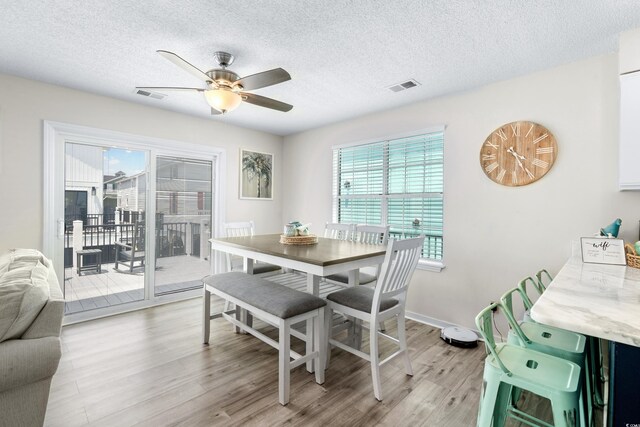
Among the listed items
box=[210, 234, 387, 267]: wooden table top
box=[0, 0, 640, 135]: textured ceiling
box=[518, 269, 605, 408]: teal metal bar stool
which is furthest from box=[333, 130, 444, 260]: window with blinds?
box=[518, 269, 605, 408]: teal metal bar stool

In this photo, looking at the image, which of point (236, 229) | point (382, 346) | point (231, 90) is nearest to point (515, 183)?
point (382, 346)

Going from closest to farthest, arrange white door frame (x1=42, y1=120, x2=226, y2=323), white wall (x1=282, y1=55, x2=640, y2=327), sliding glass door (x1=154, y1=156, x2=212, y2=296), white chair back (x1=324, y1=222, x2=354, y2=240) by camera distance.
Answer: white wall (x1=282, y1=55, x2=640, y2=327), white door frame (x1=42, y1=120, x2=226, y2=323), white chair back (x1=324, y1=222, x2=354, y2=240), sliding glass door (x1=154, y1=156, x2=212, y2=296)

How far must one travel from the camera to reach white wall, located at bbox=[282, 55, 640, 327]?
7.60ft

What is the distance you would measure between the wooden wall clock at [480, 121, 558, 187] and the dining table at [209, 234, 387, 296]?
4.58 feet

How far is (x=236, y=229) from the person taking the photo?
12.3 ft

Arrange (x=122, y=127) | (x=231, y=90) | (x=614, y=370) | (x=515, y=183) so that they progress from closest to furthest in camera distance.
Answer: (x=614, y=370)
(x=231, y=90)
(x=515, y=183)
(x=122, y=127)

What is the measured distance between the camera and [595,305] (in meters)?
1.11

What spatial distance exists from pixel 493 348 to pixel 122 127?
399cm

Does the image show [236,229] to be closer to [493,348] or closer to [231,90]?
[231,90]

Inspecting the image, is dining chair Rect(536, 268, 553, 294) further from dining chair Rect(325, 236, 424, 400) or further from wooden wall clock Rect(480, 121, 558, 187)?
wooden wall clock Rect(480, 121, 558, 187)

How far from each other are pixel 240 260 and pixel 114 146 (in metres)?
1.94

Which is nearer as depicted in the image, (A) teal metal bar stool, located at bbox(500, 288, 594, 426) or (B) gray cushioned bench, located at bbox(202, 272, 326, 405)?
(A) teal metal bar stool, located at bbox(500, 288, 594, 426)

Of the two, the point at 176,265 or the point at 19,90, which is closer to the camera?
the point at 19,90

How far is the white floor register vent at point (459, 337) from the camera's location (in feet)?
8.96
